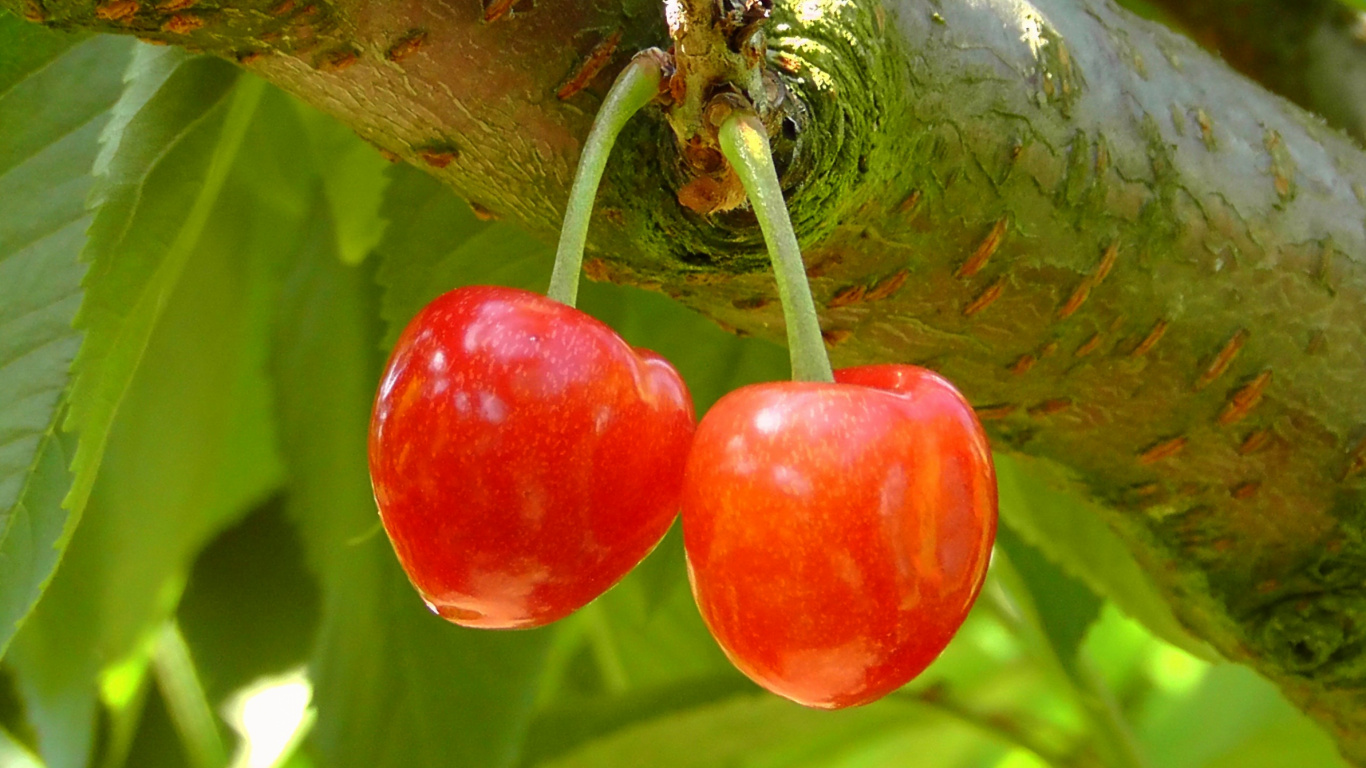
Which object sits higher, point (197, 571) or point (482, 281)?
point (482, 281)

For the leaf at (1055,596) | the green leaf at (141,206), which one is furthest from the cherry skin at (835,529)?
the leaf at (1055,596)

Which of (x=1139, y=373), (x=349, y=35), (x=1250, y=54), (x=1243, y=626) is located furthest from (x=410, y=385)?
(x=1250, y=54)

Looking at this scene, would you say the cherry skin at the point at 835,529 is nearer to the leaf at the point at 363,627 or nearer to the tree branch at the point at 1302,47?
the leaf at the point at 363,627

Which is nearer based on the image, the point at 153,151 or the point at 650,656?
the point at 153,151

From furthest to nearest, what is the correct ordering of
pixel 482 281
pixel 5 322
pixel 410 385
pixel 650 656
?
pixel 650 656, pixel 482 281, pixel 5 322, pixel 410 385

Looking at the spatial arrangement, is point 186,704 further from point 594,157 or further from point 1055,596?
point 594,157

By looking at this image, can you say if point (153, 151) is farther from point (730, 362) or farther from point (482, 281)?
point (730, 362)

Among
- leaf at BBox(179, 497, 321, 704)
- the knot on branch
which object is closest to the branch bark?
the knot on branch
